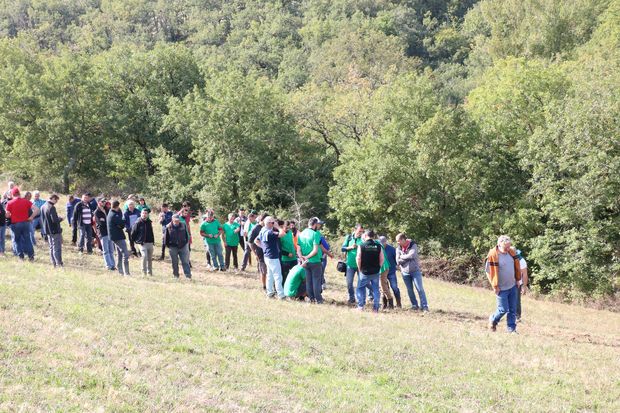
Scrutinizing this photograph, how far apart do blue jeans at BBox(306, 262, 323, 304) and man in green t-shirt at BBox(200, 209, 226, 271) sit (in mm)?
5597

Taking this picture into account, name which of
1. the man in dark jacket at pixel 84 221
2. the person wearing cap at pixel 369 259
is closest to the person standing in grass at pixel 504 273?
the person wearing cap at pixel 369 259

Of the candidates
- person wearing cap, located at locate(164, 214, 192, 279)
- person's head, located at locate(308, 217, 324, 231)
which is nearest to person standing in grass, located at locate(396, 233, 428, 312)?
person's head, located at locate(308, 217, 324, 231)

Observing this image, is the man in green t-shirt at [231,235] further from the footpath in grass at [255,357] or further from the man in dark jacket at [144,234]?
the footpath in grass at [255,357]

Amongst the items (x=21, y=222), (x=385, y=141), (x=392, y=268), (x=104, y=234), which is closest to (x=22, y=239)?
(x=21, y=222)

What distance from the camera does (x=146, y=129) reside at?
4444 centimetres

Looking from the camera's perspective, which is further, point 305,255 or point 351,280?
point 351,280

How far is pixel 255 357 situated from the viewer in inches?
320

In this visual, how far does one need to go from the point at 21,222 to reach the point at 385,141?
23.4 metres

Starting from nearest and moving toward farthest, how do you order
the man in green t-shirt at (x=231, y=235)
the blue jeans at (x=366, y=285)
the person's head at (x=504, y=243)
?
the person's head at (x=504, y=243)
the blue jeans at (x=366, y=285)
the man in green t-shirt at (x=231, y=235)

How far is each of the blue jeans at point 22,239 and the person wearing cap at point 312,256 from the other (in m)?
7.42

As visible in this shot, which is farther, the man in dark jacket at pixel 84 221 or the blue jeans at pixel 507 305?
the man in dark jacket at pixel 84 221

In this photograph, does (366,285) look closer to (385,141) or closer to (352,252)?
(352,252)

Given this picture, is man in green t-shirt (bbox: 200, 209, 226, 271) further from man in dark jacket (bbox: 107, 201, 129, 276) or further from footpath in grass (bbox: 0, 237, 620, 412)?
footpath in grass (bbox: 0, 237, 620, 412)

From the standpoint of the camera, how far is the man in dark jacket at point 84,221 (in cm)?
1827
